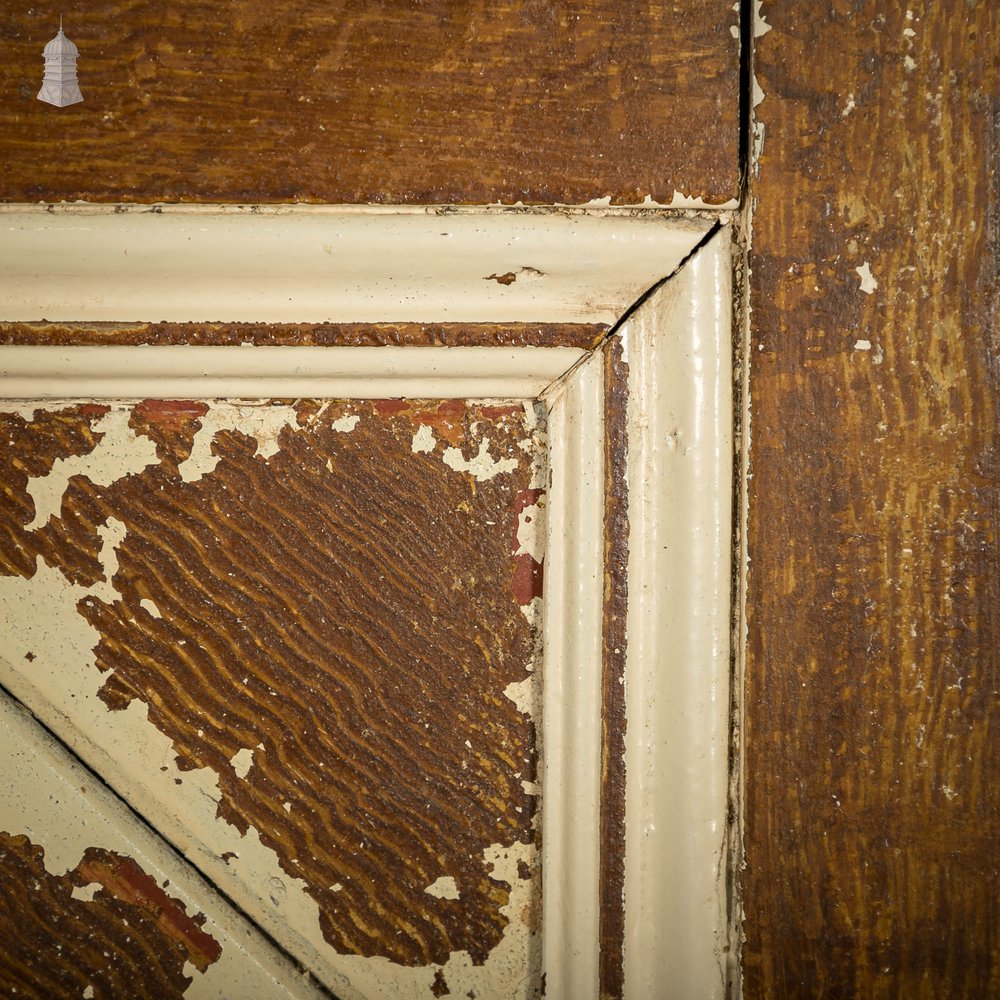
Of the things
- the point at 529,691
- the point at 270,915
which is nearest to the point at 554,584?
the point at 529,691

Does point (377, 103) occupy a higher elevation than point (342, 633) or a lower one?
higher

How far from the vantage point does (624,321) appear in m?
0.39

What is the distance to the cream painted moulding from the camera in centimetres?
38

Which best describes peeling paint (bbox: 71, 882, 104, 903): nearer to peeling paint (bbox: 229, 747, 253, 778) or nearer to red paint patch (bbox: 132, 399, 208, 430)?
peeling paint (bbox: 229, 747, 253, 778)

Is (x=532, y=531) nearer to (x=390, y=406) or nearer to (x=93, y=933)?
(x=390, y=406)

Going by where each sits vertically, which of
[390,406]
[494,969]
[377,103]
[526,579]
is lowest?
[494,969]

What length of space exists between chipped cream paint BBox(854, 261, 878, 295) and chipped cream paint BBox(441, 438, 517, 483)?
22 cm

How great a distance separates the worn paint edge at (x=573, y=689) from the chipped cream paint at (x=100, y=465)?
0.82ft

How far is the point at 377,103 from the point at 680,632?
1.11ft

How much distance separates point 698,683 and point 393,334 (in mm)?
268

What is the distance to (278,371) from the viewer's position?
39cm

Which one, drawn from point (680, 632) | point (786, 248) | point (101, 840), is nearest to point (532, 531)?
point (680, 632)

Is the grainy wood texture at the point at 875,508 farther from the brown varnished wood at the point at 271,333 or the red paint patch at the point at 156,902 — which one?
the red paint patch at the point at 156,902

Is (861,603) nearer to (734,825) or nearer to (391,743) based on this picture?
(734,825)
